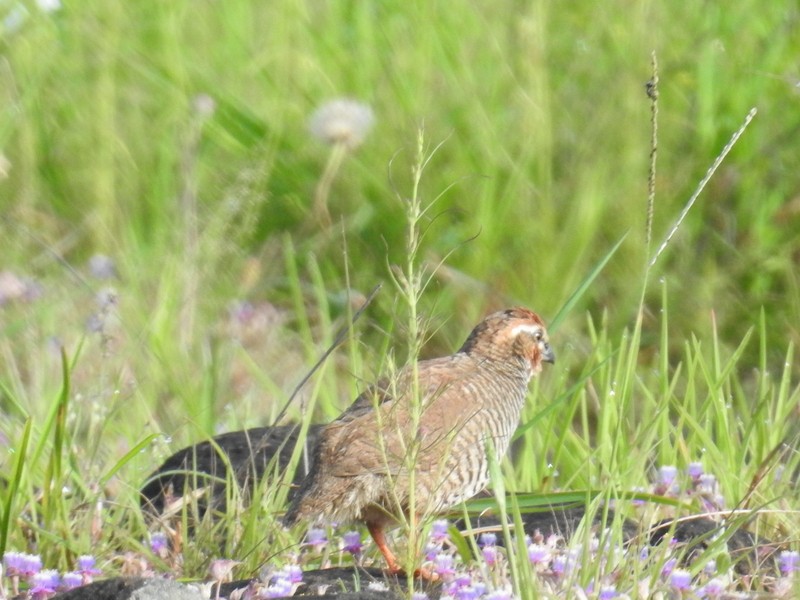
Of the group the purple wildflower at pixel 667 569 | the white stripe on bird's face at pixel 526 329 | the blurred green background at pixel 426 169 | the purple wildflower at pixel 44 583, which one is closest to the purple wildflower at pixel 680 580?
the purple wildflower at pixel 667 569

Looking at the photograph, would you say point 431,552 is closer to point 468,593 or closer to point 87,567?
point 468,593

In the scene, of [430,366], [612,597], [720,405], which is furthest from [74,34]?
[612,597]

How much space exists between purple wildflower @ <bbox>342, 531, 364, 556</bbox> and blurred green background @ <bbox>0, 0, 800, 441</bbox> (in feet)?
7.52

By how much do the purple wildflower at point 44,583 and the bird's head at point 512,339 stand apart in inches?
68.2

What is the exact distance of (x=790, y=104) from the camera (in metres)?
6.75

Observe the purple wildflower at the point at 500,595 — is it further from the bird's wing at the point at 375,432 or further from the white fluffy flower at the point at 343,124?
the white fluffy flower at the point at 343,124

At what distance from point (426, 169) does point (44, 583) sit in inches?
152

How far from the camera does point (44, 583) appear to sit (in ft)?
10.1

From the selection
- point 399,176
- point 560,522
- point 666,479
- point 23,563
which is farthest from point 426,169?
point 23,563

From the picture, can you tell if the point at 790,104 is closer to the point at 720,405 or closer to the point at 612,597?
the point at 720,405

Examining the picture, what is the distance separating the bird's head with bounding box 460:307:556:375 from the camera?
453cm

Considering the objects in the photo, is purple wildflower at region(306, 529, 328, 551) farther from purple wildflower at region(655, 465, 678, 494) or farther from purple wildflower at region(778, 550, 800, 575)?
purple wildflower at region(778, 550, 800, 575)

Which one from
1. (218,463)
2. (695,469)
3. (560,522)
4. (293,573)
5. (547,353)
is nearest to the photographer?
(293,573)

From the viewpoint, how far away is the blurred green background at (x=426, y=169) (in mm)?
6391
